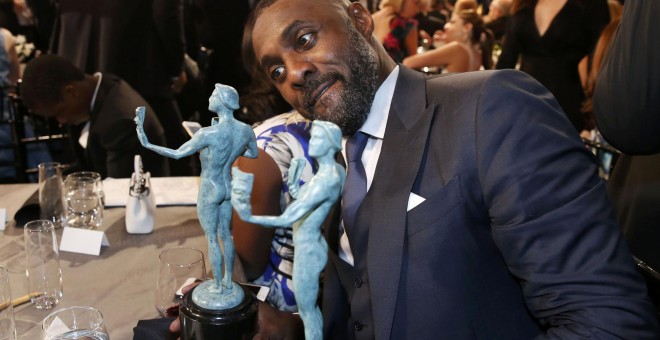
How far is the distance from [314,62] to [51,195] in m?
1.07

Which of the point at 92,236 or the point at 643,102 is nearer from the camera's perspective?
the point at 643,102

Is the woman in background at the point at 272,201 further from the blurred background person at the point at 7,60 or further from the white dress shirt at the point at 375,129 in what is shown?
the blurred background person at the point at 7,60

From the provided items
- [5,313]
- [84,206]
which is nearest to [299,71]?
[5,313]

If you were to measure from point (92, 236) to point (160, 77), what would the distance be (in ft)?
6.77

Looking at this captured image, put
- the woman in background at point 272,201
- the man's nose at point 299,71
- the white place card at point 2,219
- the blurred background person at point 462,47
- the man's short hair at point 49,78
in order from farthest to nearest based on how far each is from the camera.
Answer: the blurred background person at point 462,47 < the man's short hair at point 49,78 < the white place card at point 2,219 < the woman in background at point 272,201 < the man's nose at point 299,71

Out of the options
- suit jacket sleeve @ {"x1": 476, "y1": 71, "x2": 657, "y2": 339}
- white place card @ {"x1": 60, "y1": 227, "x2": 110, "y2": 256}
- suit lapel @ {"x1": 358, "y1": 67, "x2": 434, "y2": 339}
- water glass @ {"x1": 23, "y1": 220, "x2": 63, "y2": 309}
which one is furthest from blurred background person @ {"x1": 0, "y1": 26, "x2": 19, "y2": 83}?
suit jacket sleeve @ {"x1": 476, "y1": 71, "x2": 657, "y2": 339}

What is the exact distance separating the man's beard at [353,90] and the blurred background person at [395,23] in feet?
9.41

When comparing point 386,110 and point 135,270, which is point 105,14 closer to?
point 135,270

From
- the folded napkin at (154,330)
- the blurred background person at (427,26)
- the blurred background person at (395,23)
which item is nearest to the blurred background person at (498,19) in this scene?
the blurred background person at (427,26)

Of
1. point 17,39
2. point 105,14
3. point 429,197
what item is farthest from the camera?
point 17,39

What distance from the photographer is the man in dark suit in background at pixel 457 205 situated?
0.95m

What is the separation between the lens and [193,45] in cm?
398

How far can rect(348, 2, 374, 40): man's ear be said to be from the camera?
4.42 ft

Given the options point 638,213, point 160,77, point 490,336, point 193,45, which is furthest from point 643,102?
point 193,45
